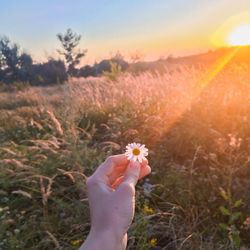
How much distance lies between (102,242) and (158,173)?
206 centimetres

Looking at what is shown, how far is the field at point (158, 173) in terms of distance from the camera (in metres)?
1.87

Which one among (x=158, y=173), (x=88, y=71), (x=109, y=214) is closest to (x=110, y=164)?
(x=109, y=214)

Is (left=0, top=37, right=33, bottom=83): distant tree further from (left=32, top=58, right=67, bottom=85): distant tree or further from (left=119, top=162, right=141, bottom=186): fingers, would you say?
(left=119, top=162, right=141, bottom=186): fingers

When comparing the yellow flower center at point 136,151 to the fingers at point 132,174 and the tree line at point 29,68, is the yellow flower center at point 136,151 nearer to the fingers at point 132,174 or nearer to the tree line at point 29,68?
the fingers at point 132,174

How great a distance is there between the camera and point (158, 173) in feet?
9.11

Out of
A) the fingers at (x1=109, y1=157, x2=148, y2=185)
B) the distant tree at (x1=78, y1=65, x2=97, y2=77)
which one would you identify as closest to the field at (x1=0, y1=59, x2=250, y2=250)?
the fingers at (x1=109, y1=157, x2=148, y2=185)

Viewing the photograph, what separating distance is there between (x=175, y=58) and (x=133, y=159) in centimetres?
3525

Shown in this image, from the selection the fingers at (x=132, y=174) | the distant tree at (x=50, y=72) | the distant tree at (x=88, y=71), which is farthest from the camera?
the distant tree at (x=88, y=71)

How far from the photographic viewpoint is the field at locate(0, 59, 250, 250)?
73.5 inches

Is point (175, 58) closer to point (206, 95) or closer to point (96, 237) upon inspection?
point (206, 95)

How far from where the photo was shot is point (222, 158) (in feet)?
9.16

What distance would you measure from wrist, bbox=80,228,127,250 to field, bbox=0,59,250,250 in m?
0.65

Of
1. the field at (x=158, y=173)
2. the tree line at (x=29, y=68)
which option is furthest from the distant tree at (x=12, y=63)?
the field at (x=158, y=173)

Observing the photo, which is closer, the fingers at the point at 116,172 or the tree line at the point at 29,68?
the fingers at the point at 116,172
